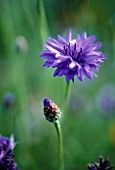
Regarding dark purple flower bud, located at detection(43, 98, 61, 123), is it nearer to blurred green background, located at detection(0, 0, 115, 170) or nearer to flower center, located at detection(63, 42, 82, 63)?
flower center, located at detection(63, 42, 82, 63)

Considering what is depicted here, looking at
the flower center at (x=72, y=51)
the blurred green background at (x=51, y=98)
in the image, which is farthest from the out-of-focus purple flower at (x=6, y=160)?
the blurred green background at (x=51, y=98)

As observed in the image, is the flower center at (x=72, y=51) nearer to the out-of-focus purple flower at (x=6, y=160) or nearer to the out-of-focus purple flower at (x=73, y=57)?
the out-of-focus purple flower at (x=73, y=57)

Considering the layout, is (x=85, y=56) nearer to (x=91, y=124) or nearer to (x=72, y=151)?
(x=72, y=151)

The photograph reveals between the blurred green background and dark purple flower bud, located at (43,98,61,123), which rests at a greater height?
the blurred green background

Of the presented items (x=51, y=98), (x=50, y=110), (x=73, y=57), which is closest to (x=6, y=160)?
(x=50, y=110)

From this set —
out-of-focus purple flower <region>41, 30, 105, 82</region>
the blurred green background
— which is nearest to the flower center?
out-of-focus purple flower <region>41, 30, 105, 82</region>

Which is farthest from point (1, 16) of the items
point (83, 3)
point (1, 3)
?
point (83, 3)
